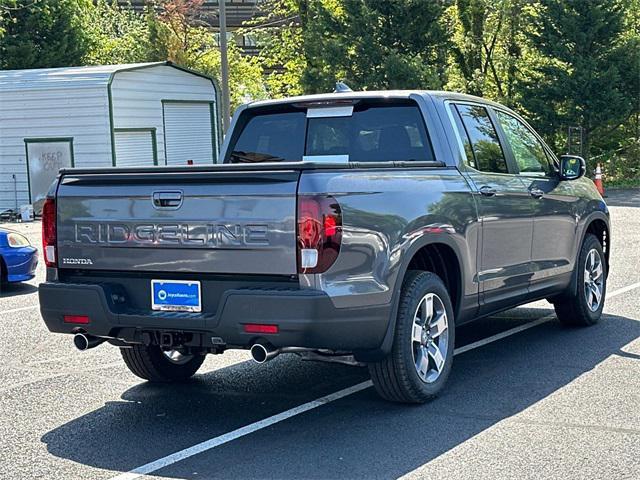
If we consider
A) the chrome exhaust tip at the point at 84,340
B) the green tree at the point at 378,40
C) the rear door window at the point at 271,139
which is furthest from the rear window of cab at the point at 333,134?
the green tree at the point at 378,40

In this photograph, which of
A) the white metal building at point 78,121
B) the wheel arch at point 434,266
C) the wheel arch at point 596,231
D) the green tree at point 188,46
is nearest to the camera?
the wheel arch at point 434,266

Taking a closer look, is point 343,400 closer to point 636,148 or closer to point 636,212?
point 636,212

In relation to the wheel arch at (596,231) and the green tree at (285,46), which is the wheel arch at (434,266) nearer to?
A: the wheel arch at (596,231)

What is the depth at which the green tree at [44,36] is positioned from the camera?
39.0 m

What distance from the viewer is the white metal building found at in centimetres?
2470

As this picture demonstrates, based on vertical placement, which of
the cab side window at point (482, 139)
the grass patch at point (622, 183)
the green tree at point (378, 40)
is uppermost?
the green tree at point (378, 40)

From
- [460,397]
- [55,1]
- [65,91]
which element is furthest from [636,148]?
[460,397]

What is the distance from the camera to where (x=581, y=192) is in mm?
8477

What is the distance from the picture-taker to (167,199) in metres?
5.62

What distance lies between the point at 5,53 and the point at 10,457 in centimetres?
3629

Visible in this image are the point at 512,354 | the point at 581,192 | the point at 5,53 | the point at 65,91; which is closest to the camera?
the point at 512,354

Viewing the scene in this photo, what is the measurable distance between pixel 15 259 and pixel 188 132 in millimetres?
16542

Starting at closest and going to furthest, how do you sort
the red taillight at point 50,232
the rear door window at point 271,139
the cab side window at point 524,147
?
the red taillight at point 50,232
the rear door window at point 271,139
the cab side window at point 524,147

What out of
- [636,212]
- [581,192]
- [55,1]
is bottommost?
[636,212]
